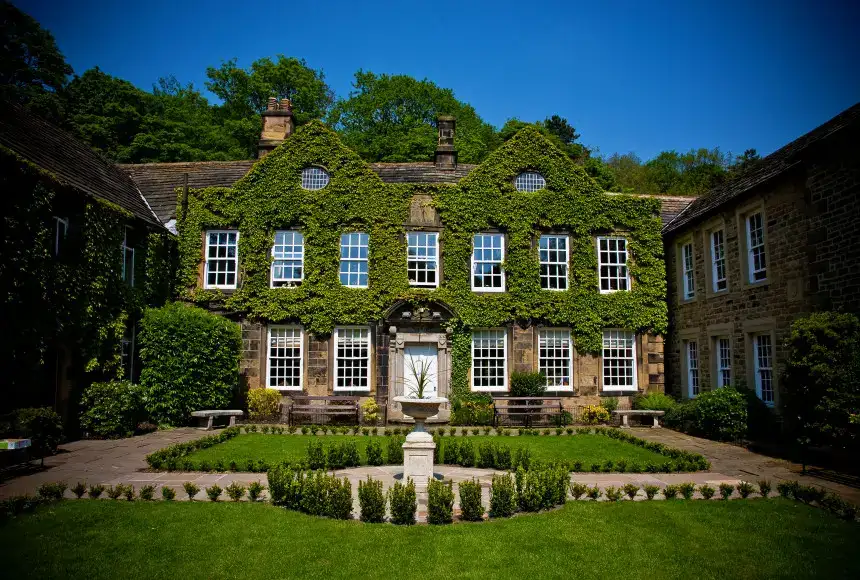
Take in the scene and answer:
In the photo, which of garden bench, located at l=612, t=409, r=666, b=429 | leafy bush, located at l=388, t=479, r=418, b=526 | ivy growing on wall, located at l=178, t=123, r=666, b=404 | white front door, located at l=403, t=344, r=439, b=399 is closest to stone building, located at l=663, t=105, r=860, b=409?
ivy growing on wall, located at l=178, t=123, r=666, b=404

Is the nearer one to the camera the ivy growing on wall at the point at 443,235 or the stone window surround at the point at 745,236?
the stone window surround at the point at 745,236

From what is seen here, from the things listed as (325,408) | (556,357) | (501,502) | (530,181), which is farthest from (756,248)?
(325,408)

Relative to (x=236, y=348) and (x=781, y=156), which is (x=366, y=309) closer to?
(x=236, y=348)

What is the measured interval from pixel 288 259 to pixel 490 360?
26.7ft

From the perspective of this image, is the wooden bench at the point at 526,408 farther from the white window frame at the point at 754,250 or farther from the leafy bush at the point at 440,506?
the leafy bush at the point at 440,506

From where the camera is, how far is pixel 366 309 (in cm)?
2070

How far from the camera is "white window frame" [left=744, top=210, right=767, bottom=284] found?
16719 mm

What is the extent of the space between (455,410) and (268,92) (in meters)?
30.9

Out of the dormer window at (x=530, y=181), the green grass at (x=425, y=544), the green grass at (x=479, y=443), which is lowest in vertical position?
the green grass at (x=425, y=544)

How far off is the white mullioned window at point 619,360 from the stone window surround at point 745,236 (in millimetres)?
5128

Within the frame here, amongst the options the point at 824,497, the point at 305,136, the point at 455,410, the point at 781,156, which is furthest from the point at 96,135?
the point at 824,497

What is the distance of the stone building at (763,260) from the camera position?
1345 cm

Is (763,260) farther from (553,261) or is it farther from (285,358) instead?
(285,358)

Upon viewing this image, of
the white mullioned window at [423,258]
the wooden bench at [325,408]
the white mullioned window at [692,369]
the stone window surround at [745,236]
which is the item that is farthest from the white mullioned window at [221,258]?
the stone window surround at [745,236]
